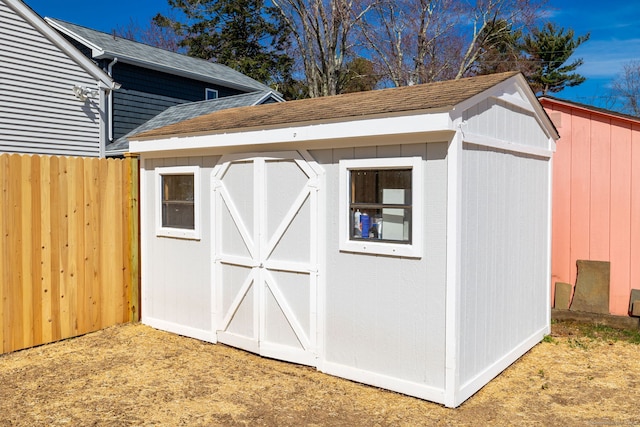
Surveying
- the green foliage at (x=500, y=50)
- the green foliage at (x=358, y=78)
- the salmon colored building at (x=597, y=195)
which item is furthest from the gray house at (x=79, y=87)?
the green foliage at (x=500, y=50)

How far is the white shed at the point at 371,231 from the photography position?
4230 millimetres

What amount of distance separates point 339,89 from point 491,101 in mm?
18705

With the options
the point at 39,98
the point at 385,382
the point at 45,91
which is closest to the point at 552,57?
the point at 45,91

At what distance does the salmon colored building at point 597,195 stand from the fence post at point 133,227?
536cm

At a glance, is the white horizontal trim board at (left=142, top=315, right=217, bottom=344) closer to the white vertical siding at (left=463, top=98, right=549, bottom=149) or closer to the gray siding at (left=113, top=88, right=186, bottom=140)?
the white vertical siding at (left=463, top=98, right=549, bottom=149)

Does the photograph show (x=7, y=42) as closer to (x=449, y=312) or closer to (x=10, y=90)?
(x=10, y=90)

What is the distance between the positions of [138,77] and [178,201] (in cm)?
976

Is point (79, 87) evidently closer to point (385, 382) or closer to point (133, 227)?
point (133, 227)

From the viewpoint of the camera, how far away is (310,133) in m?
4.83

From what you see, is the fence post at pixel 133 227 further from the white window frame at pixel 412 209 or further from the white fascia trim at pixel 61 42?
the white fascia trim at pixel 61 42

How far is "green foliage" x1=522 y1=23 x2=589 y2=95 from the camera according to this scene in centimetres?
2288

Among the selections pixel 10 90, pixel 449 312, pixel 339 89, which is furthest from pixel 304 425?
pixel 339 89

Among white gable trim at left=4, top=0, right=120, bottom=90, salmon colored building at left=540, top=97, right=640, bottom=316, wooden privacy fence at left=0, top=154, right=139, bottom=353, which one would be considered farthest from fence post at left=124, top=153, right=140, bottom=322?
white gable trim at left=4, top=0, right=120, bottom=90

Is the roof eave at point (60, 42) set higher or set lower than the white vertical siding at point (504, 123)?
higher
